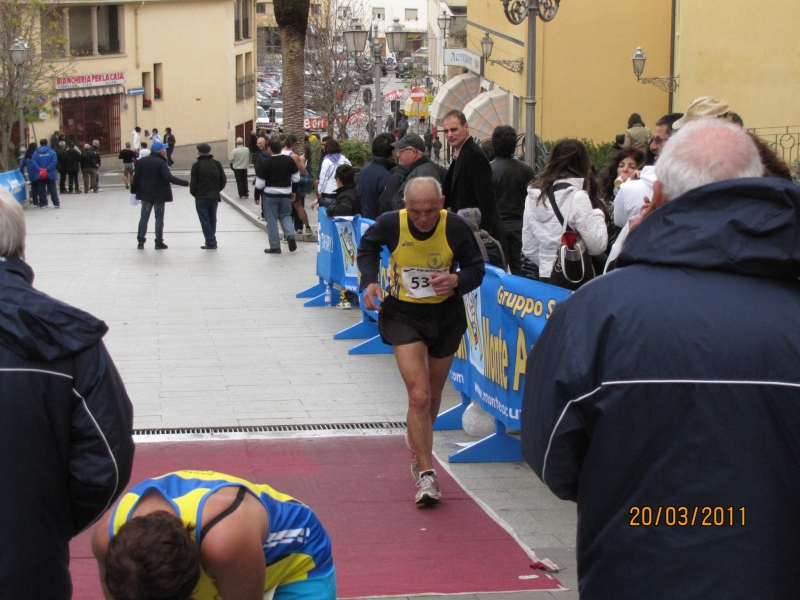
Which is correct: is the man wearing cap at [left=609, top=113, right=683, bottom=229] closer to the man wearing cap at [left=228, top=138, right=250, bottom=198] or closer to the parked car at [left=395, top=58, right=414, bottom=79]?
the man wearing cap at [left=228, top=138, right=250, bottom=198]

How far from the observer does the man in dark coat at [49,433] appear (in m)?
2.91

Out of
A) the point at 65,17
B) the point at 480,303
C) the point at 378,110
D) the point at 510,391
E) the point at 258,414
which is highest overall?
the point at 65,17

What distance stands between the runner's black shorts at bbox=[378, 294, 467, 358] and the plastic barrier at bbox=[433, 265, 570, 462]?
381 millimetres

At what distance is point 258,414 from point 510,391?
2334 mm

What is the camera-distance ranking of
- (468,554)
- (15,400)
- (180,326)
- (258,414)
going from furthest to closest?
1. (180,326)
2. (258,414)
3. (468,554)
4. (15,400)

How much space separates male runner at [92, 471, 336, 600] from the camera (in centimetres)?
249

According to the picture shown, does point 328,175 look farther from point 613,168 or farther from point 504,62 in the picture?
point 504,62

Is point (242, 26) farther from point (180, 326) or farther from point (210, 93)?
point (180, 326)

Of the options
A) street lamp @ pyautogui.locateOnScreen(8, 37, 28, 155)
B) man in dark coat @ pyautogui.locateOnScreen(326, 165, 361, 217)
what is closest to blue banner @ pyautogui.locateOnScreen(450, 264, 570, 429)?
man in dark coat @ pyautogui.locateOnScreen(326, 165, 361, 217)

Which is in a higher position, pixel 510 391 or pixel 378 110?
pixel 378 110

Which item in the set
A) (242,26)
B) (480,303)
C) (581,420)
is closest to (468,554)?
(480,303)

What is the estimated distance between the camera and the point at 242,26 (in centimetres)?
5822

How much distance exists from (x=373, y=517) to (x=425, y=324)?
1.12 meters
